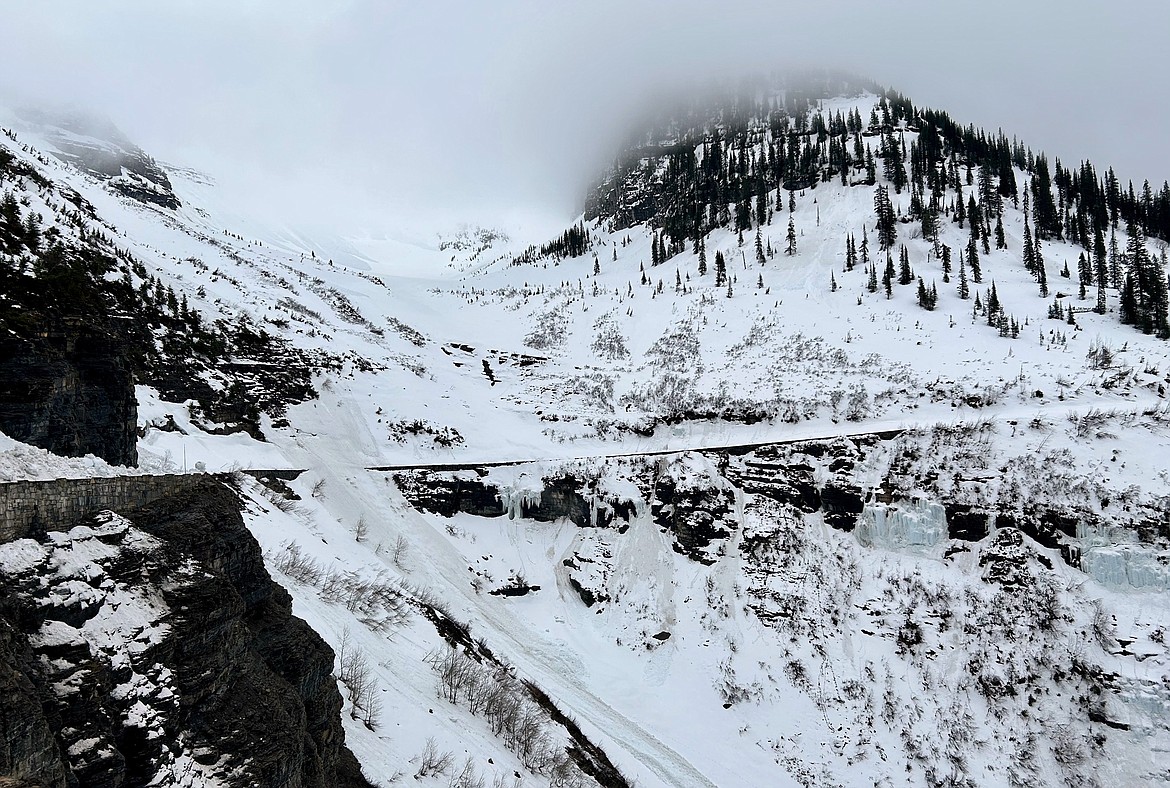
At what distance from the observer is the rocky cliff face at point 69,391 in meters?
11.3

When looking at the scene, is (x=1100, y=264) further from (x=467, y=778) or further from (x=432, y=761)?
(x=432, y=761)

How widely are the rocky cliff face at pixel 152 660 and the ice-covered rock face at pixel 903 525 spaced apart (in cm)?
3072

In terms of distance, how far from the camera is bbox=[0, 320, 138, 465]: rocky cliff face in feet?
37.1

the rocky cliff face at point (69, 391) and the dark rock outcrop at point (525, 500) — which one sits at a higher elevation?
the rocky cliff face at point (69, 391)

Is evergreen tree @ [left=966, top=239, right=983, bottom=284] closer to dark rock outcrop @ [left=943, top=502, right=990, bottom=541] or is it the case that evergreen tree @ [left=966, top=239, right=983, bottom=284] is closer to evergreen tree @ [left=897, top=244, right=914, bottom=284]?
evergreen tree @ [left=897, top=244, right=914, bottom=284]

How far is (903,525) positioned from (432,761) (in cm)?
2829

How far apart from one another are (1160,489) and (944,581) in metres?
11.2

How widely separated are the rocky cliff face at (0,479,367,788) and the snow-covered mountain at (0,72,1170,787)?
450mm

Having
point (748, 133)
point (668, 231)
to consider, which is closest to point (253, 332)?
point (668, 231)

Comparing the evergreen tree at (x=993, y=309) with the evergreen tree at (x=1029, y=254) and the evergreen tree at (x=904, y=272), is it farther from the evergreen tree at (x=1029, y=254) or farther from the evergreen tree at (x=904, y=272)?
the evergreen tree at (x=1029, y=254)

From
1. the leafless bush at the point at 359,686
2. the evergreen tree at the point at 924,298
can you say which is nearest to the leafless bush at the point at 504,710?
the leafless bush at the point at 359,686

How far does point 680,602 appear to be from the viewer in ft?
103

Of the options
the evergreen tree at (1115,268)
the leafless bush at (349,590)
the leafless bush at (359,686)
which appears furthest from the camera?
the evergreen tree at (1115,268)

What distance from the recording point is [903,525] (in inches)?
1248
